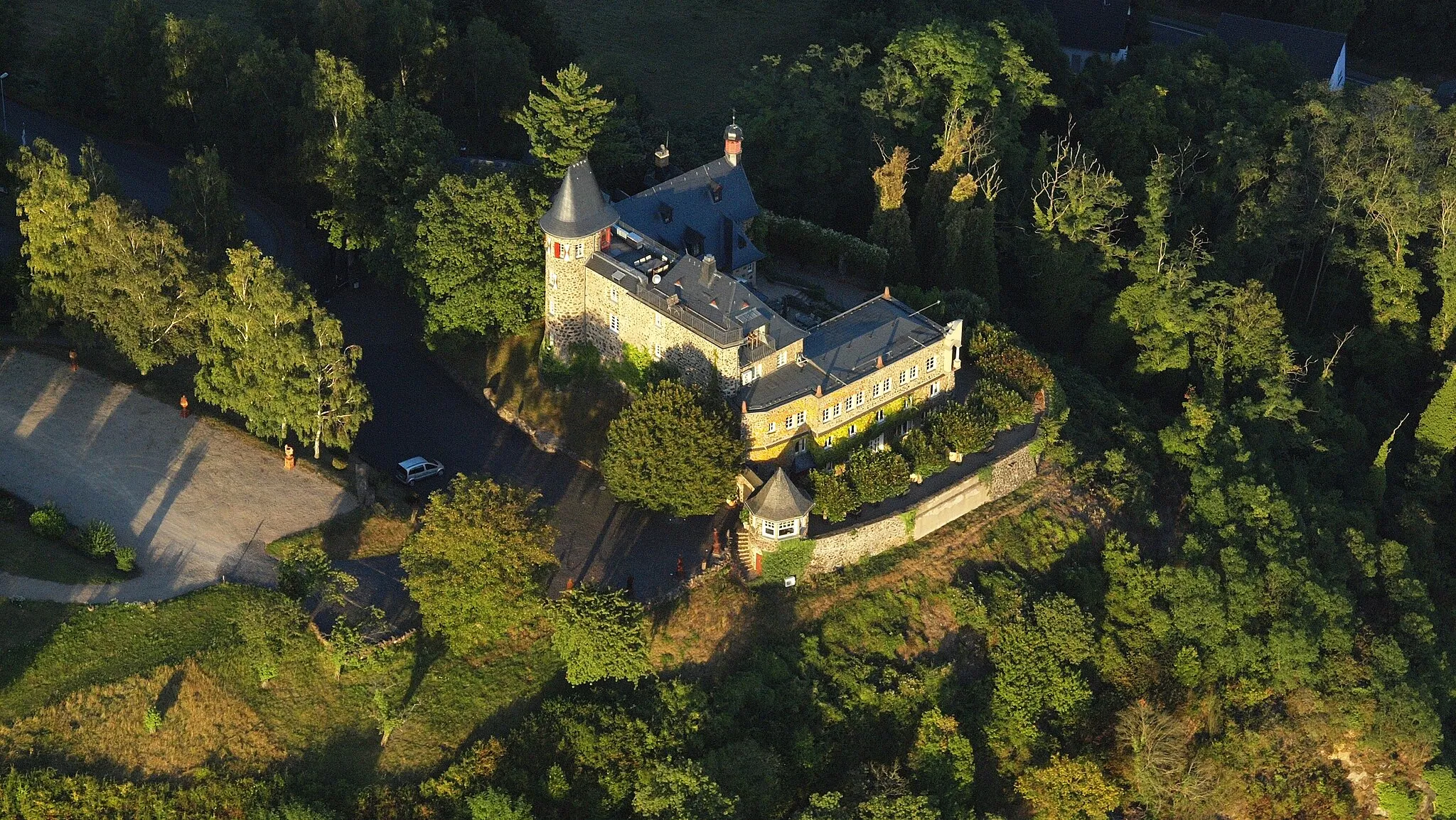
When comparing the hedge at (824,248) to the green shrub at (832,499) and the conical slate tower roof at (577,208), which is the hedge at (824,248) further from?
the green shrub at (832,499)

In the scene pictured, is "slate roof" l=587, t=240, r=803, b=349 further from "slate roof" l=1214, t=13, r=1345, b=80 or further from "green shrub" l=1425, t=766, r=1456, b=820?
"slate roof" l=1214, t=13, r=1345, b=80

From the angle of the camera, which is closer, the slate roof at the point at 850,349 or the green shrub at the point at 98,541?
the green shrub at the point at 98,541

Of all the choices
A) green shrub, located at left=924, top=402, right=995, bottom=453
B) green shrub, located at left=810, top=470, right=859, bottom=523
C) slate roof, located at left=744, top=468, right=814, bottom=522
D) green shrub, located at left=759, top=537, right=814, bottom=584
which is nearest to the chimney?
green shrub, located at left=924, top=402, right=995, bottom=453

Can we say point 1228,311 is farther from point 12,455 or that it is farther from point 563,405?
point 12,455

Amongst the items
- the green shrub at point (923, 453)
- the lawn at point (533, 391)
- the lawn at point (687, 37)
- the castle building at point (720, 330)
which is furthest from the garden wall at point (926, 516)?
the lawn at point (687, 37)

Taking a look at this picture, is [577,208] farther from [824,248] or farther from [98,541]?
[98,541]

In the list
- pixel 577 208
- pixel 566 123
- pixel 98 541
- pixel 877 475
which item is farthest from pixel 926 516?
pixel 98 541
